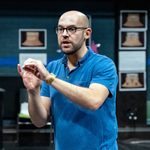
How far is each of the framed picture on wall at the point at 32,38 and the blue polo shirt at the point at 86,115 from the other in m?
5.74

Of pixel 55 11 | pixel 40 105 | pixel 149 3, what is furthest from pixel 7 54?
pixel 40 105

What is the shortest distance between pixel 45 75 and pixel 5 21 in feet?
19.6

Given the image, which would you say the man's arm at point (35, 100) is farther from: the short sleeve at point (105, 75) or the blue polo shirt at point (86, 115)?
the short sleeve at point (105, 75)

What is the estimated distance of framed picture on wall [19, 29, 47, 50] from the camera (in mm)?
8695

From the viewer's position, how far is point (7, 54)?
8.66 metres

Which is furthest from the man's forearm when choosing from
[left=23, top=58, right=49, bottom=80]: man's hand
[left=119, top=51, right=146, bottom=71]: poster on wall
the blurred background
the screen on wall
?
[left=119, top=51, right=146, bottom=71]: poster on wall

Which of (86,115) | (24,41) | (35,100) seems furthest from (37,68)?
(24,41)

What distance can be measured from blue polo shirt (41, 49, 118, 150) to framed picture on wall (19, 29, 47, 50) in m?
5.74

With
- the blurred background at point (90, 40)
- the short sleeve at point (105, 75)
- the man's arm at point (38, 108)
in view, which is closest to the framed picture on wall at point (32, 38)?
the blurred background at point (90, 40)

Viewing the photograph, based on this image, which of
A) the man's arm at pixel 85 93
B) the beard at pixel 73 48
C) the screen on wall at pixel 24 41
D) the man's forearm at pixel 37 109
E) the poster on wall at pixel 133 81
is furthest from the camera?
the poster on wall at pixel 133 81

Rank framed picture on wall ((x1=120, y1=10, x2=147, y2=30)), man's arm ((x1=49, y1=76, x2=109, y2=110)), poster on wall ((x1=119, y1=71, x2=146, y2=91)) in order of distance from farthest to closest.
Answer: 1. poster on wall ((x1=119, y1=71, x2=146, y2=91))
2. framed picture on wall ((x1=120, y1=10, x2=147, y2=30))
3. man's arm ((x1=49, y1=76, x2=109, y2=110))

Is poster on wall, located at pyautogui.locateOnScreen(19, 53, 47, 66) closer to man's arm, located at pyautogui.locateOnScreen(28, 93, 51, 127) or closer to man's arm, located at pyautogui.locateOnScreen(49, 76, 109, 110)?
man's arm, located at pyautogui.locateOnScreen(28, 93, 51, 127)

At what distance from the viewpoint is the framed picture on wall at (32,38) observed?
28.5ft

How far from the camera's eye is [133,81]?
352 inches
